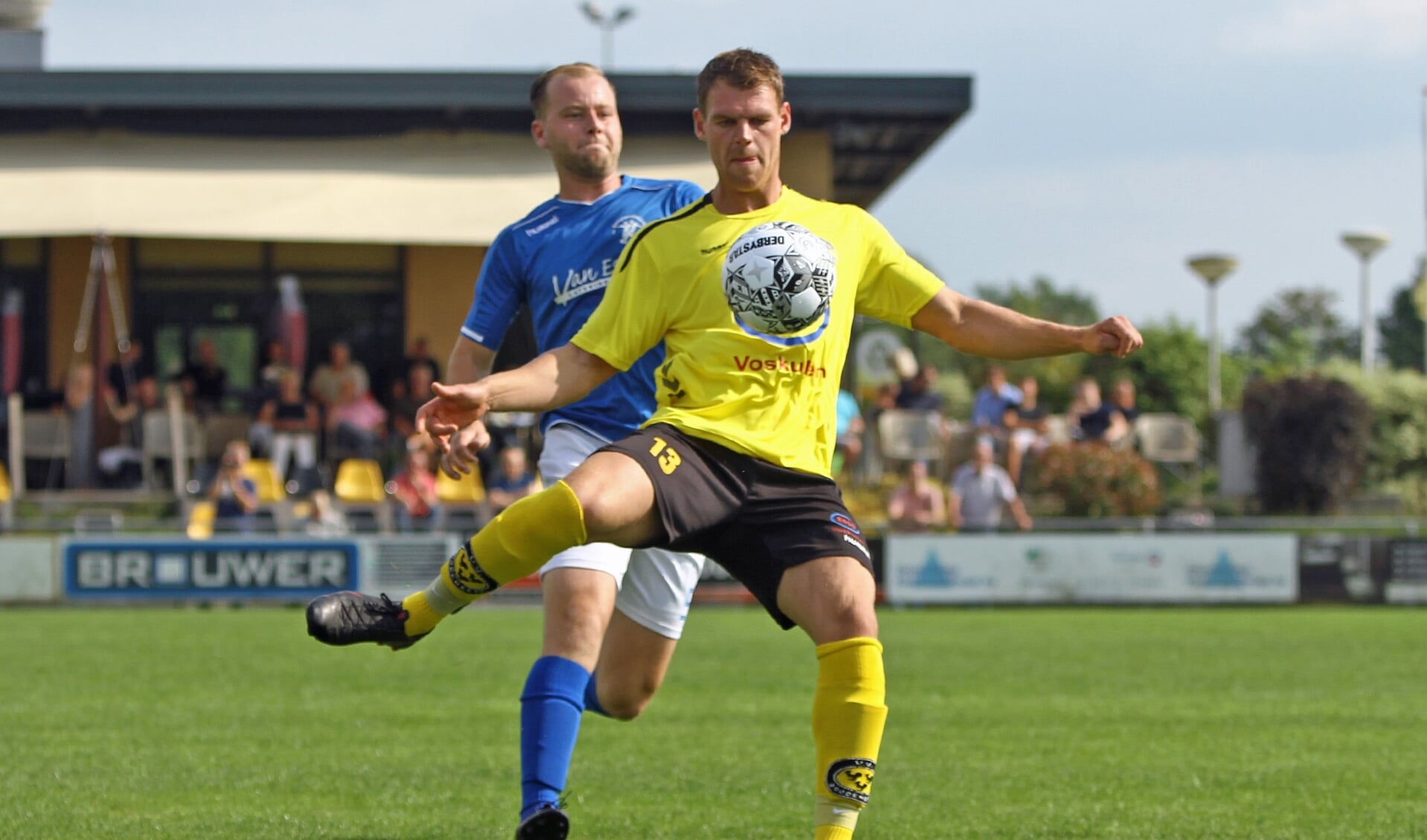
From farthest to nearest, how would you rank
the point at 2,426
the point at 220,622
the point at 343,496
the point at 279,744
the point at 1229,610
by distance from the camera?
the point at 2,426
the point at 343,496
the point at 1229,610
the point at 220,622
the point at 279,744

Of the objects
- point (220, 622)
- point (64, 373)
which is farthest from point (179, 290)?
point (220, 622)

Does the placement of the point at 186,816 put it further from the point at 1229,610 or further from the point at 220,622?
the point at 1229,610

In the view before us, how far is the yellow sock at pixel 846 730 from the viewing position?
4.42 metres

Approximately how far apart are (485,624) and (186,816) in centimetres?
1045

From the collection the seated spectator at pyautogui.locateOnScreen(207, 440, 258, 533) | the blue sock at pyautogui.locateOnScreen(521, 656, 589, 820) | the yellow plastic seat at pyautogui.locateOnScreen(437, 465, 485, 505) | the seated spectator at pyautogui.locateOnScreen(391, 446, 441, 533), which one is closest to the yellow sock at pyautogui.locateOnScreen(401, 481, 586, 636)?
the blue sock at pyautogui.locateOnScreen(521, 656, 589, 820)

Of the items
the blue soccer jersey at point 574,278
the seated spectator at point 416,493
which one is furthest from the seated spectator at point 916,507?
the blue soccer jersey at point 574,278

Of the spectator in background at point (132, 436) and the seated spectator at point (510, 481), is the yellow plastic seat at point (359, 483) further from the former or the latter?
the spectator in background at point (132, 436)

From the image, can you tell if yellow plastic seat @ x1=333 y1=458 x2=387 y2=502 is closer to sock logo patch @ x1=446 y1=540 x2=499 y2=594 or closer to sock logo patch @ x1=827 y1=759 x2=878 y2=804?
sock logo patch @ x1=446 y1=540 x2=499 y2=594

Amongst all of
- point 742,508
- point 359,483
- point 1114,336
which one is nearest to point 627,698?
point 742,508

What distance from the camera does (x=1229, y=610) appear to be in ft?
62.1

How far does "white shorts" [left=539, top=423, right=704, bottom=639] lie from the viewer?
563 centimetres

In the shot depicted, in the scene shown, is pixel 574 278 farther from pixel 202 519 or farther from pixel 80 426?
pixel 80 426

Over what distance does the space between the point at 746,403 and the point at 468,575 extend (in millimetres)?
889

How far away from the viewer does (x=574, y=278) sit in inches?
224
